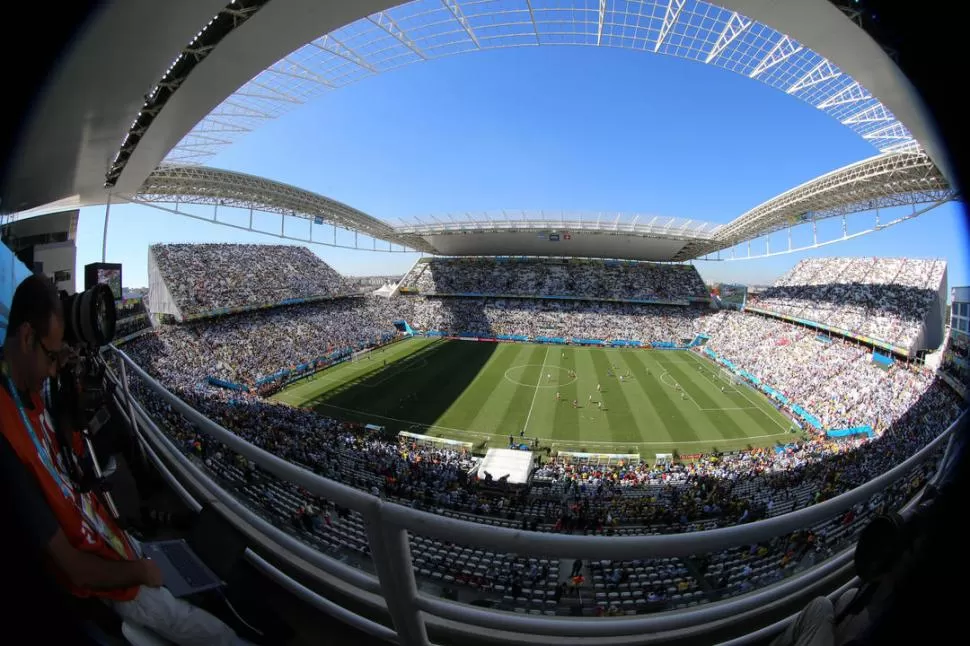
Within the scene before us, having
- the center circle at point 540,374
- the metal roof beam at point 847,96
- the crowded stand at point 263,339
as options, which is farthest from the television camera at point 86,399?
the center circle at point 540,374

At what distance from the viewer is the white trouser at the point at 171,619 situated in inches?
41.8

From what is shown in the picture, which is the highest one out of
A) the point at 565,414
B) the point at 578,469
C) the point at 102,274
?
the point at 102,274

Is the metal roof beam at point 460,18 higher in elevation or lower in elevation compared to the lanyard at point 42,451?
higher

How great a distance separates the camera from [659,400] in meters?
22.7

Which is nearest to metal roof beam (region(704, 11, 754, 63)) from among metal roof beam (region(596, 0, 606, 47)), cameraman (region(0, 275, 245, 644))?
metal roof beam (region(596, 0, 606, 47))

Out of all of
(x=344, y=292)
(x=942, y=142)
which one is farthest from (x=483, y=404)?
(x=344, y=292)

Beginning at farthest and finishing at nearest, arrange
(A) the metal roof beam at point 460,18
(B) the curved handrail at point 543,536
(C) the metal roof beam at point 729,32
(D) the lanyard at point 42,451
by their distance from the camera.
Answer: (C) the metal roof beam at point 729,32
(A) the metal roof beam at point 460,18
(D) the lanyard at point 42,451
(B) the curved handrail at point 543,536

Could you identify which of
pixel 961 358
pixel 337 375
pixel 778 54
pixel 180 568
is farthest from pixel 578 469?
pixel 337 375

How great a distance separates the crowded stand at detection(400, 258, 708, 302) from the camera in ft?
153

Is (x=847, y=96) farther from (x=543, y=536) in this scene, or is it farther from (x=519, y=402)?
(x=543, y=536)

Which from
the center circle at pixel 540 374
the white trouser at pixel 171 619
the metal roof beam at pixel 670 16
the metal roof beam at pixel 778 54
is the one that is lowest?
the center circle at pixel 540 374

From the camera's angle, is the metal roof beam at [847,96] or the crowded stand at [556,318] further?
the crowded stand at [556,318]

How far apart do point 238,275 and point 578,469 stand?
35242 millimetres

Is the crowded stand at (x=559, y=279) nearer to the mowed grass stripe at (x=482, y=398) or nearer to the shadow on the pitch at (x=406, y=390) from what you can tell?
the shadow on the pitch at (x=406, y=390)
